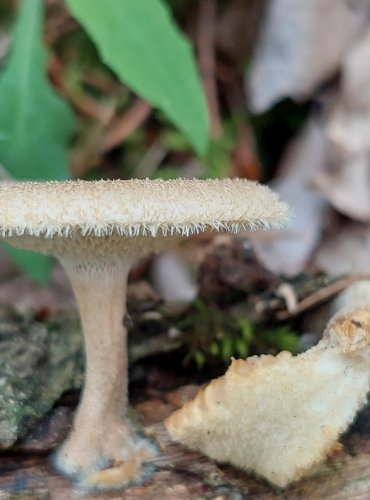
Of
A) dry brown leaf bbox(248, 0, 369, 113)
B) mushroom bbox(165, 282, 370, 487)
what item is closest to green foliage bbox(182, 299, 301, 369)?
mushroom bbox(165, 282, 370, 487)

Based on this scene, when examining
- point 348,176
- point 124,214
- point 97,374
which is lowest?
point 97,374

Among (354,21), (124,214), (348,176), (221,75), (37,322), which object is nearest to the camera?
(124,214)

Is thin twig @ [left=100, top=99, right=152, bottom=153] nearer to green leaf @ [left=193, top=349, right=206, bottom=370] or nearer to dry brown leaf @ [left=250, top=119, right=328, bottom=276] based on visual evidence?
dry brown leaf @ [left=250, top=119, right=328, bottom=276]

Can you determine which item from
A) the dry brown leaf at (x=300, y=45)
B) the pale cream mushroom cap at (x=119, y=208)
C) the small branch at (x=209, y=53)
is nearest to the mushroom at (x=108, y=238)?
the pale cream mushroom cap at (x=119, y=208)

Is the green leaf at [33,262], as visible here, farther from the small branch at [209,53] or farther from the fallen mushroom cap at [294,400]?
the small branch at [209,53]

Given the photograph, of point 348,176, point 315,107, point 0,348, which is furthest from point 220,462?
point 315,107

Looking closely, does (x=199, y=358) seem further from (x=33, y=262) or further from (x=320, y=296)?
(x=33, y=262)

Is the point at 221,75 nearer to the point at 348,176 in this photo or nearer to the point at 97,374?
the point at 348,176
